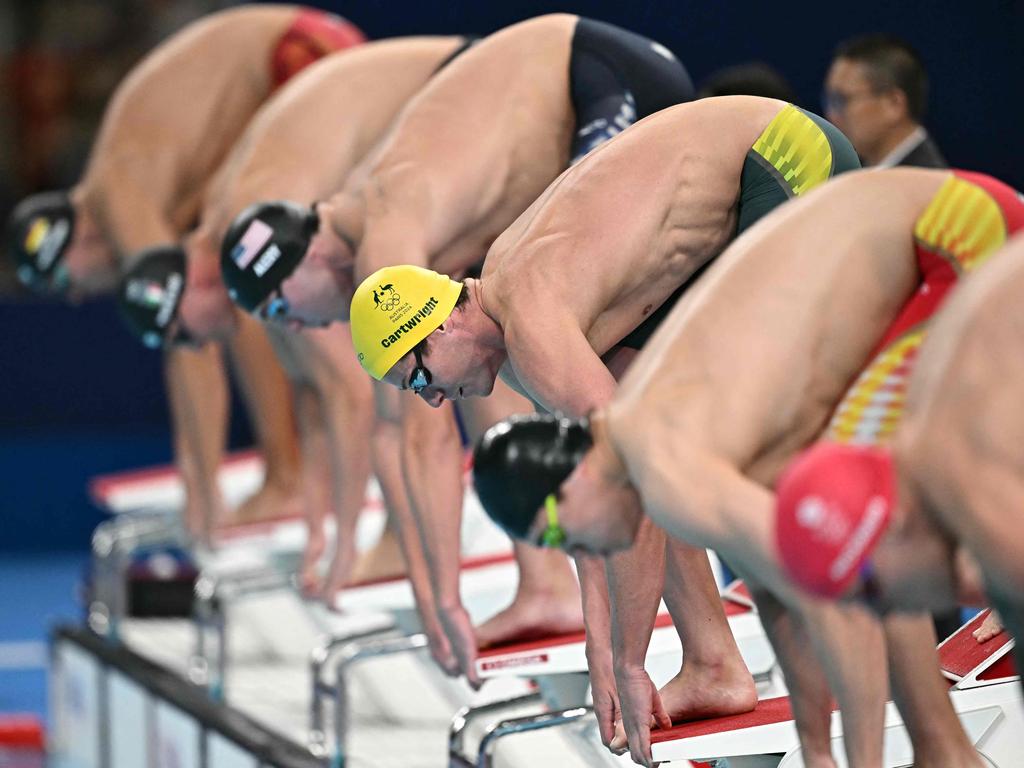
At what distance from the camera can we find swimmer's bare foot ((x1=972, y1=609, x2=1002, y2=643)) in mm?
3205

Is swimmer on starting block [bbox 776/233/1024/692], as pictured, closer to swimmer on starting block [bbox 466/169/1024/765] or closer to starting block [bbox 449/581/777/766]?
swimmer on starting block [bbox 466/169/1024/765]

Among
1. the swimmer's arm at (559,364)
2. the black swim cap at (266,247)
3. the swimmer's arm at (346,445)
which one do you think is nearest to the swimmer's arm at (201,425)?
the swimmer's arm at (346,445)

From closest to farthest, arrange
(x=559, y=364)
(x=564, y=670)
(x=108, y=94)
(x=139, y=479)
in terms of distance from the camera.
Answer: (x=559, y=364) < (x=564, y=670) < (x=139, y=479) < (x=108, y=94)

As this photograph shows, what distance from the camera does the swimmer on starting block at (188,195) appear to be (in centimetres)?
586

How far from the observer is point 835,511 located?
1.88 m

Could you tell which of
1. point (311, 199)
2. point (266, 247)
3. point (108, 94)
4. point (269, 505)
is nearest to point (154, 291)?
point (311, 199)

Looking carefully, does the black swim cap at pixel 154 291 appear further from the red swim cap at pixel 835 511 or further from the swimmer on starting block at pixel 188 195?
the red swim cap at pixel 835 511

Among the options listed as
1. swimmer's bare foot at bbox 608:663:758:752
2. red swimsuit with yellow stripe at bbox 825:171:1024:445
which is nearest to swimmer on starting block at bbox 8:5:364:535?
swimmer's bare foot at bbox 608:663:758:752

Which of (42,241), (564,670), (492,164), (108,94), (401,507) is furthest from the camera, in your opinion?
(108,94)

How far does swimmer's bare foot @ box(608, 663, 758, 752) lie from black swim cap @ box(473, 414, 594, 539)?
2.93ft

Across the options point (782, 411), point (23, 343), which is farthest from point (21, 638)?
point (782, 411)

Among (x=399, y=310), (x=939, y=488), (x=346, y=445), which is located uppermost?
(x=346, y=445)

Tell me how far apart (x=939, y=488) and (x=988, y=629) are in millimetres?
1473

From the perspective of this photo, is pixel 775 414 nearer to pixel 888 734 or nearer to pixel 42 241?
pixel 888 734
